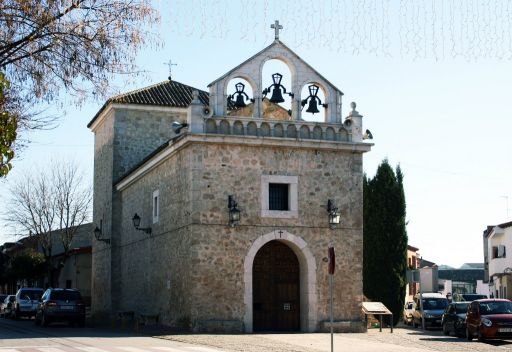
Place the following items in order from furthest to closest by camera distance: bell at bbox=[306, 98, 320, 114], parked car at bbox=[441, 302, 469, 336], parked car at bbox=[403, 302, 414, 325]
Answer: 1. parked car at bbox=[403, 302, 414, 325]
2. bell at bbox=[306, 98, 320, 114]
3. parked car at bbox=[441, 302, 469, 336]

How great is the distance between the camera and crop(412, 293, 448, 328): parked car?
33.8m

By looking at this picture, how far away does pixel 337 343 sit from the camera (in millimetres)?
22734

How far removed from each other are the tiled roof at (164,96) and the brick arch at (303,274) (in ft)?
42.4

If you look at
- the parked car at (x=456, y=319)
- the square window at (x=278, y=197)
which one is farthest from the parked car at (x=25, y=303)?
the parked car at (x=456, y=319)

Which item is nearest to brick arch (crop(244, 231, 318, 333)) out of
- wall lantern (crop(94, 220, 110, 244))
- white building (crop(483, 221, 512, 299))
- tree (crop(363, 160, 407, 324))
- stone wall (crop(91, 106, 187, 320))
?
tree (crop(363, 160, 407, 324))

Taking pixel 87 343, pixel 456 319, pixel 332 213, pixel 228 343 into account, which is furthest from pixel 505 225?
pixel 87 343

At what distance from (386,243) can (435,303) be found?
3.56 meters

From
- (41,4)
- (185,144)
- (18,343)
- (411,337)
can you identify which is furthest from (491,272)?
(41,4)

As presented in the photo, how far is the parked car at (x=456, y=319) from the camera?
27.2 meters

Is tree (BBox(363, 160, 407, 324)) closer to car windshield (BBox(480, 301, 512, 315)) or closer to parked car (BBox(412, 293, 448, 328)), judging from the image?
parked car (BBox(412, 293, 448, 328))

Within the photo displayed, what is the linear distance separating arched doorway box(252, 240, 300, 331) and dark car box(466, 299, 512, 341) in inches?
229

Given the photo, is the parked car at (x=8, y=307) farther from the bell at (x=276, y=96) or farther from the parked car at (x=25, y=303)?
the bell at (x=276, y=96)

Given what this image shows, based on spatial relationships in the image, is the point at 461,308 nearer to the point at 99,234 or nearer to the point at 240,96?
the point at 240,96

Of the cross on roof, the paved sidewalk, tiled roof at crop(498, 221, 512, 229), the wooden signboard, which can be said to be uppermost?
the cross on roof
